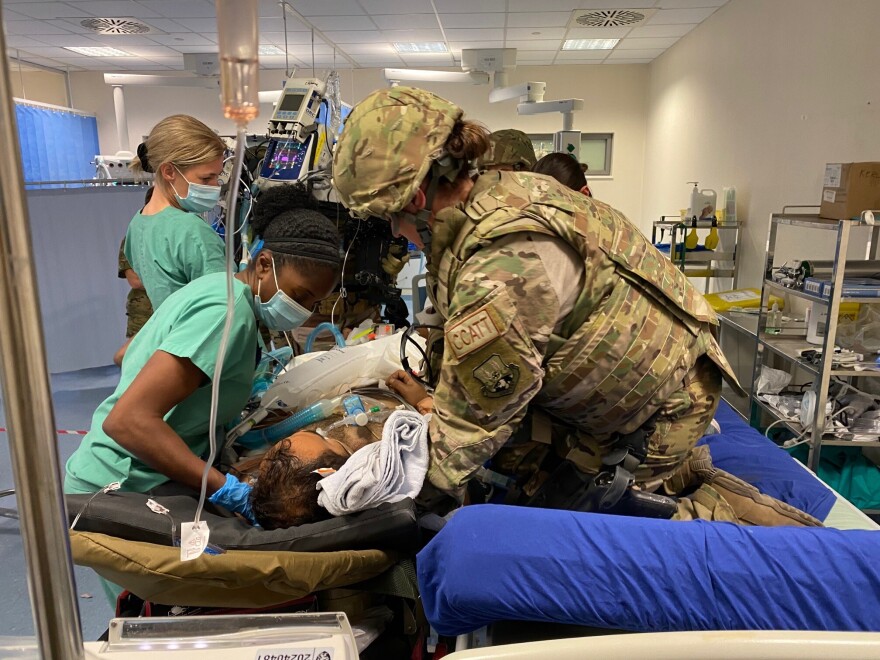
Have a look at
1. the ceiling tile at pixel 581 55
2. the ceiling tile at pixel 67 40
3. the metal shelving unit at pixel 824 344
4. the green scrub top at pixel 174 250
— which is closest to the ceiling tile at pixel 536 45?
the ceiling tile at pixel 581 55

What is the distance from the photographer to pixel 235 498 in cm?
139

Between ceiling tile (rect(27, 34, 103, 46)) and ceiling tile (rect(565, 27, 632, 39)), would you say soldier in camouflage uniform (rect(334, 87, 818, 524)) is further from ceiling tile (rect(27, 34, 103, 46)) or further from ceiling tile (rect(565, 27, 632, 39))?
ceiling tile (rect(27, 34, 103, 46))

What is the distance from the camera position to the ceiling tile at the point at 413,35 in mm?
6453

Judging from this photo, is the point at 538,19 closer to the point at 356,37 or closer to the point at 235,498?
the point at 356,37

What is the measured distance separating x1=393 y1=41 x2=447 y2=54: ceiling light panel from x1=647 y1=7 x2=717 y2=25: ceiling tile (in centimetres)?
234

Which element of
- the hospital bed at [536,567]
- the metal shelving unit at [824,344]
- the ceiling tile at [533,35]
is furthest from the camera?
the ceiling tile at [533,35]

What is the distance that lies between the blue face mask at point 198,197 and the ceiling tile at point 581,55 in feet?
20.9

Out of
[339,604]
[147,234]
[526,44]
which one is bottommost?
[339,604]

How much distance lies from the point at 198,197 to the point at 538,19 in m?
4.68

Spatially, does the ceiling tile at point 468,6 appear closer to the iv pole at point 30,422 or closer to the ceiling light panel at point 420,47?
the ceiling light panel at point 420,47

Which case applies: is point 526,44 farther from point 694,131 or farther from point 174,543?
point 174,543

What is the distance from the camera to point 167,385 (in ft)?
4.15

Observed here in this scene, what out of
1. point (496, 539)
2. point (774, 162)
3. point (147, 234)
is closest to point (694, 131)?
point (774, 162)

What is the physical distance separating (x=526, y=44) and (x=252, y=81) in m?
7.45
